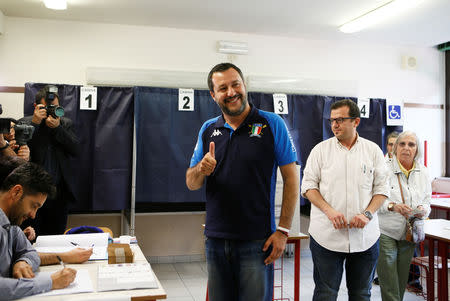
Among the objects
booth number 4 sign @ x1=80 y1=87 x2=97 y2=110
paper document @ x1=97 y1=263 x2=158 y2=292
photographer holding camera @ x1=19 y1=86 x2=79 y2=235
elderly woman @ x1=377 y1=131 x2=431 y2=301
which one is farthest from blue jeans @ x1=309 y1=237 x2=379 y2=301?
booth number 4 sign @ x1=80 y1=87 x2=97 y2=110

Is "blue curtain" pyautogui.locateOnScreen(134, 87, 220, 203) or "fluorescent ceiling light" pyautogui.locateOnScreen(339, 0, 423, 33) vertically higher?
"fluorescent ceiling light" pyautogui.locateOnScreen(339, 0, 423, 33)

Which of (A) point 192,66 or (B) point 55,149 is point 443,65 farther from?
(B) point 55,149

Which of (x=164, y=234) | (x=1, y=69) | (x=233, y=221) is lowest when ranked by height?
(x=164, y=234)

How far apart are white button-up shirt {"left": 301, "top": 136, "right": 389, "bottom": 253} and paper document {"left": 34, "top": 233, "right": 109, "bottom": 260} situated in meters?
1.24

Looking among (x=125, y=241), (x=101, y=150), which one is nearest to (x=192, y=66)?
(x=101, y=150)

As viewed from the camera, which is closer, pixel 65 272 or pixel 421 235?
pixel 65 272

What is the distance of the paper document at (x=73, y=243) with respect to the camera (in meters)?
2.10

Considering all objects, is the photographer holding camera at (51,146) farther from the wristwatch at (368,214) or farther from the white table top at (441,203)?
the white table top at (441,203)

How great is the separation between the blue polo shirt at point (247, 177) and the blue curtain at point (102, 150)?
2841 mm

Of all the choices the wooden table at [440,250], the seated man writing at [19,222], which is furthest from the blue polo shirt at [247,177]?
the wooden table at [440,250]

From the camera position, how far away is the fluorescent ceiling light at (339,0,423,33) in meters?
3.89

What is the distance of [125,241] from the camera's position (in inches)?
92.0

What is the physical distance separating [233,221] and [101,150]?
304 centimetres

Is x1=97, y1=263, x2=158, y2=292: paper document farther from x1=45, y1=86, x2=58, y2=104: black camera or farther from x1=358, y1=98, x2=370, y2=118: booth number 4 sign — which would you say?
x1=358, y1=98, x2=370, y2=118: booth number 4 sign
